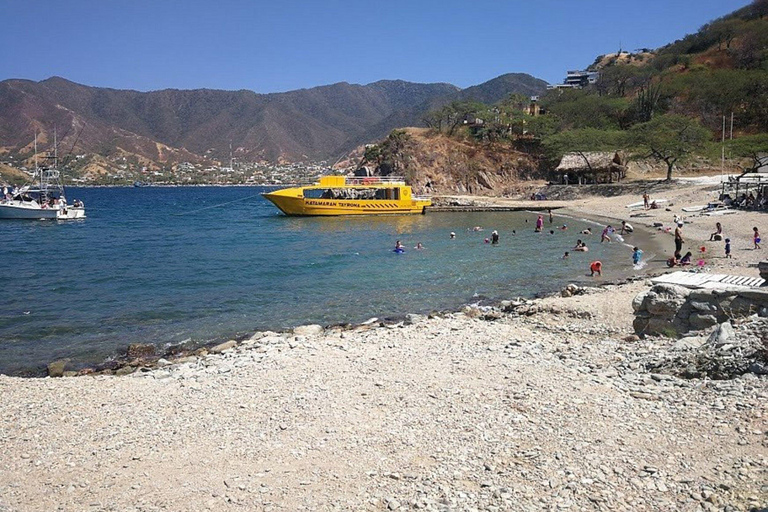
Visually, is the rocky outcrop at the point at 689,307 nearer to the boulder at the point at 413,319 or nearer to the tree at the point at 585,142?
the boulder at the point at 413,319

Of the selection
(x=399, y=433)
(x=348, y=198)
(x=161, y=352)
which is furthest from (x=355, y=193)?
(x=399, y=433)

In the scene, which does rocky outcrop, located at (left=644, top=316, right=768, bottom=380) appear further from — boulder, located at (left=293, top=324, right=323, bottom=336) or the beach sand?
boulder, located at (left=293, top=324, right=323, bottom=336)

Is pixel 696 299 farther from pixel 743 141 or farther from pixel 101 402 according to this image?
pixel 743 141

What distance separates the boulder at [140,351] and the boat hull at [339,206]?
38.1 meters

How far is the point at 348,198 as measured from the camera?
52.8 metres

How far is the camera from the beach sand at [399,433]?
17.8 feet

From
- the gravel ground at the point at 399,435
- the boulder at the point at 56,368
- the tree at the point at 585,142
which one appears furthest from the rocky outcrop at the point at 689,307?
the tree at the point at 585,142

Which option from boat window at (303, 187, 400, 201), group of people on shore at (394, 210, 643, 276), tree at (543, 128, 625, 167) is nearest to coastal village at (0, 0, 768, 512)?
group of people on shore at (394, 210, 643, 276)

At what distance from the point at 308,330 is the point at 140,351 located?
150 inches

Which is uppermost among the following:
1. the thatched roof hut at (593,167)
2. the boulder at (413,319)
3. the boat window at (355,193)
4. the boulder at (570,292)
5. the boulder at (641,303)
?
the thatched roof hut at (593,167)

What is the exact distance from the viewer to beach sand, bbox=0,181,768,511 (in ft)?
17.8

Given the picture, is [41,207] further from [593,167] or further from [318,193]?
[593,167]

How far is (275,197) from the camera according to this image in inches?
2020

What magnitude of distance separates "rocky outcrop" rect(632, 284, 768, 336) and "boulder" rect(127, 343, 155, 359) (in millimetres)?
10250
